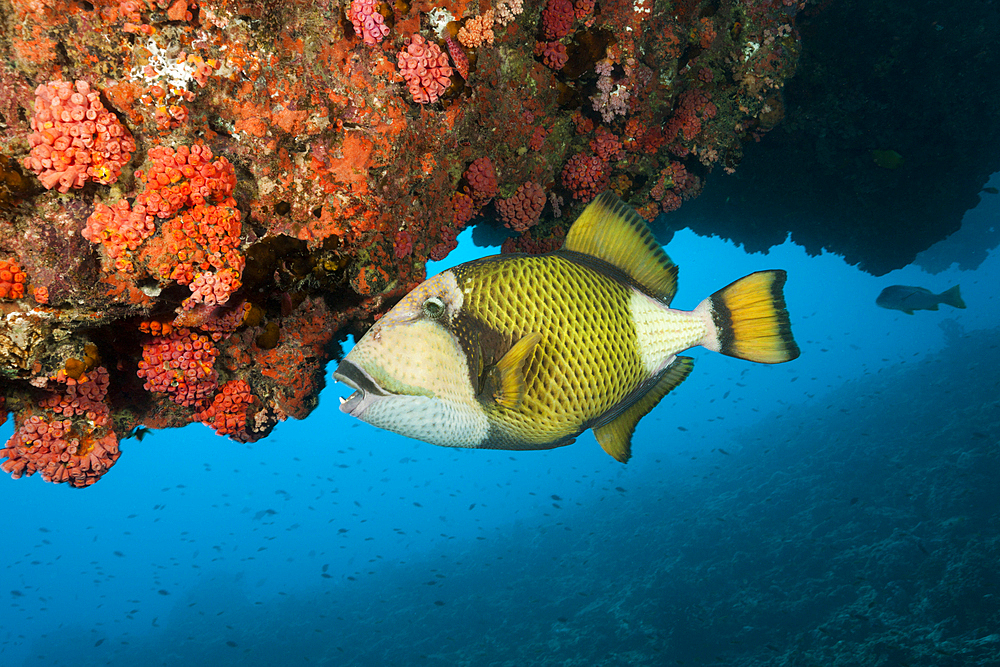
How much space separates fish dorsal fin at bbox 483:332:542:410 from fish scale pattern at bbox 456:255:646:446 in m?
0.04

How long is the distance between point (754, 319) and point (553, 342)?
86 centimetres

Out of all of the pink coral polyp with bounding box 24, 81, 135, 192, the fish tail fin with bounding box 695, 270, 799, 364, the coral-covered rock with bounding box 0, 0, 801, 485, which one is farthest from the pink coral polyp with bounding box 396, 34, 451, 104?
the fish tail fin with bounding box 695, 270, 799, 364

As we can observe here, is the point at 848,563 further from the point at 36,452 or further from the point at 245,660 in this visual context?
the point at 245,660

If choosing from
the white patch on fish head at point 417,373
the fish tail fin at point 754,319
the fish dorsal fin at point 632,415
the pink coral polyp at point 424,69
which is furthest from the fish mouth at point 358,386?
the pink coral polyp at point 424,69

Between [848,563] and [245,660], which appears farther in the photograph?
[245,660]

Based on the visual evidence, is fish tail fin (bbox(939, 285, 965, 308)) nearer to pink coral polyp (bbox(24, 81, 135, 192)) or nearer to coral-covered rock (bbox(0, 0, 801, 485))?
coral-covered rock (bbox(0, 0, 801, 485))

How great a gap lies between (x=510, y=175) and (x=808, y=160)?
7708 millimetres

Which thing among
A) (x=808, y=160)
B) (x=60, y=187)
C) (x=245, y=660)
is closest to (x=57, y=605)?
(x=245, y=660)

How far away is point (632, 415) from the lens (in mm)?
1756

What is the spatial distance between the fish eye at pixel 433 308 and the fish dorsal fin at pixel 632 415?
2.77 feet

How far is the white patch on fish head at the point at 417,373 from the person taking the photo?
1163 millimetres

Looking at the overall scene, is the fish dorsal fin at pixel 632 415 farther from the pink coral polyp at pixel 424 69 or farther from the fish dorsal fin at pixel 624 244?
the pink coral polyp at pixel 424 69

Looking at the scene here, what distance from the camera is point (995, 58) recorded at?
744 centimetres

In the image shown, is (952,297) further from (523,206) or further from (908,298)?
(523,206)
